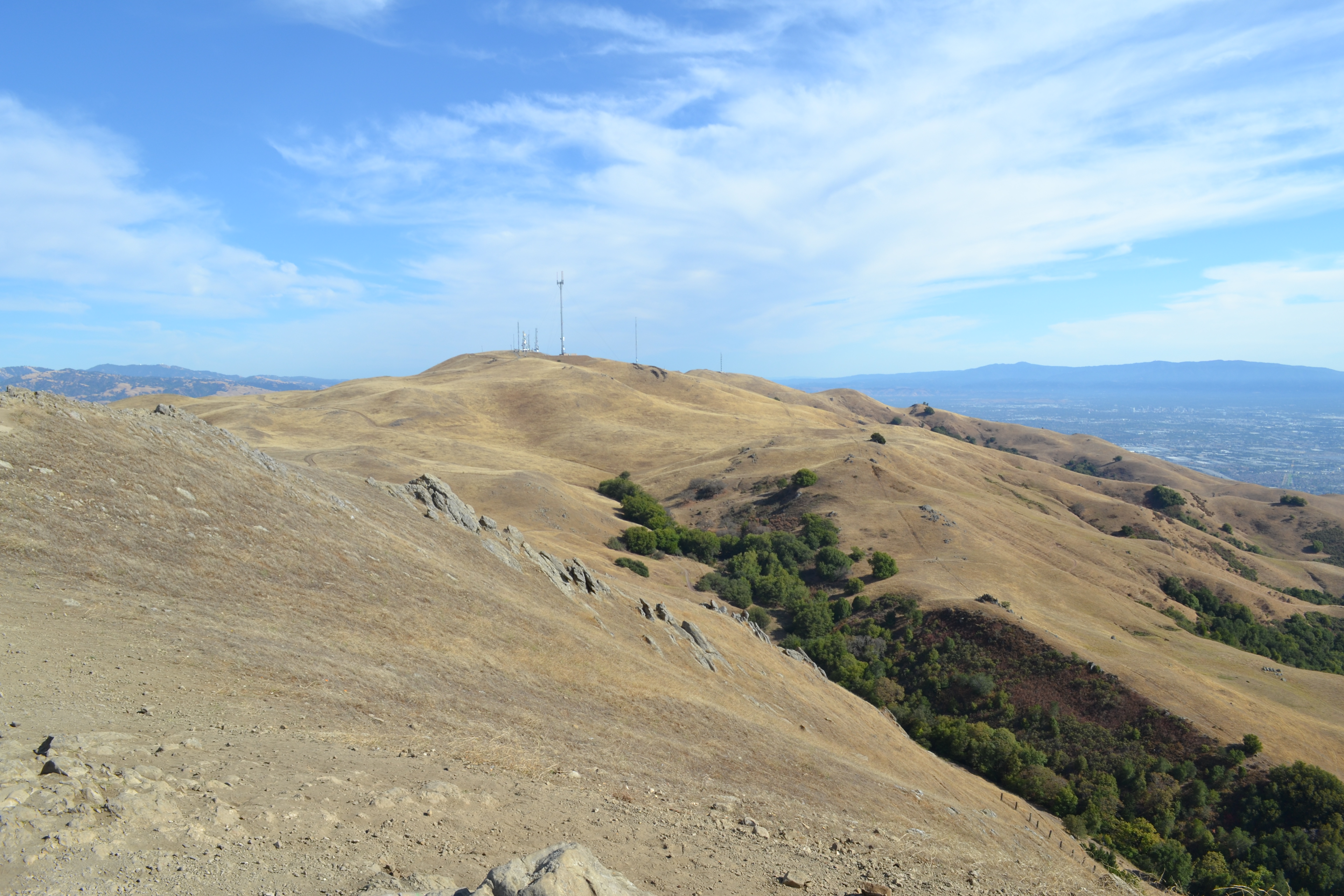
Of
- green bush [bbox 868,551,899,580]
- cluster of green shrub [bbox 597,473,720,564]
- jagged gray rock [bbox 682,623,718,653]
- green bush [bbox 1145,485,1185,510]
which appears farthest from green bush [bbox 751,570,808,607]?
green bush [bbox 1145,485,1185,510]

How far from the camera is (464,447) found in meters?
96.4

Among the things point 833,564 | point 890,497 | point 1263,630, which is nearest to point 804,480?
point 890,497

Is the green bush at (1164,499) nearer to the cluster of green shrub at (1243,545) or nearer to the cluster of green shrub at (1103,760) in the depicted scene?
the cluster of green shrub at (1243,545)

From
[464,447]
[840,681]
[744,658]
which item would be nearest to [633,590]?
[744,658]

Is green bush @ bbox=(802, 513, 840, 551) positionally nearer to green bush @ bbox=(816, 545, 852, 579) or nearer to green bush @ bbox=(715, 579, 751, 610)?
green bush @ bbox=(816, 545, 852, 579)

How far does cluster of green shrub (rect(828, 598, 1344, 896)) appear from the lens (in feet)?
104

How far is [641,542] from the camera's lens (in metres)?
61.2

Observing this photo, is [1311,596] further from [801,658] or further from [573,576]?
[573,576]

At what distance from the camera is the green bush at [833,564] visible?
2435 inches

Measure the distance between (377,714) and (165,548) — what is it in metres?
8.73

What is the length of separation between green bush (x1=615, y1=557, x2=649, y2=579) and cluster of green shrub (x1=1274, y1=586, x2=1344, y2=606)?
266ft

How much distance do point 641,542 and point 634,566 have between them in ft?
32.3

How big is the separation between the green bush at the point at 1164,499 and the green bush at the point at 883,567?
8657cm

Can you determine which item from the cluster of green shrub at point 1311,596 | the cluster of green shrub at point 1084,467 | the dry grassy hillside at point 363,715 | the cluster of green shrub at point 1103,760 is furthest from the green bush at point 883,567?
the cluster of green shrub at point 1084,467
